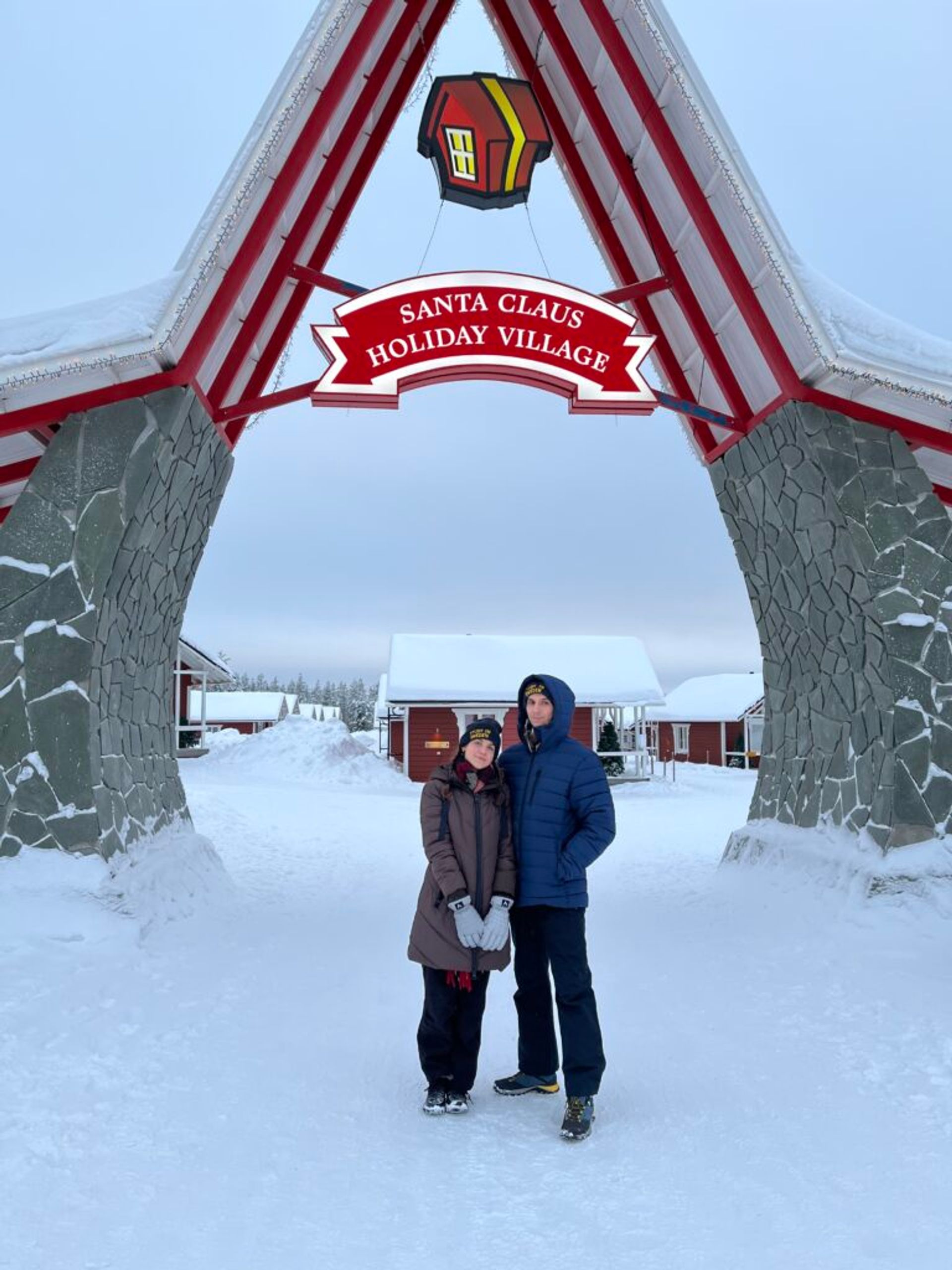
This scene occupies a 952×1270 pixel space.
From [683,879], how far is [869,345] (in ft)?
19.1

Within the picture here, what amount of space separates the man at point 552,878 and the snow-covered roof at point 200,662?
84.9ft

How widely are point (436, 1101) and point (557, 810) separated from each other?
52.0 inches

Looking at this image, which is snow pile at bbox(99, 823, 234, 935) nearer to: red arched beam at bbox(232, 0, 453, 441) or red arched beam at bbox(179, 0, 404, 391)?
red arched beam at bbox(179, 0, 404, 391)

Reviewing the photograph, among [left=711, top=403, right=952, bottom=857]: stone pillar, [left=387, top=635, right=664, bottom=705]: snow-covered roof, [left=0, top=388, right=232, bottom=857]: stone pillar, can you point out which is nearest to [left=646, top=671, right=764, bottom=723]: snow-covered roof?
[left=387, top=635, right=664, bottom=705]: snow-covered roof

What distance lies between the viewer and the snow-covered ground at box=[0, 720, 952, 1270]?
3023 mm

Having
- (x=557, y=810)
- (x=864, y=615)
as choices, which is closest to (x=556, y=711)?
(x=557, y=810)

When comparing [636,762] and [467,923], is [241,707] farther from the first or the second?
[467,923]

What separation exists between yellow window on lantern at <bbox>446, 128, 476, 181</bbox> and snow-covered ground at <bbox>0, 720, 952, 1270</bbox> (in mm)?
→ 6783

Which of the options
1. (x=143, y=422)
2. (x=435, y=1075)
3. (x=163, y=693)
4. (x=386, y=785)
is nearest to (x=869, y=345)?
(x=143, y=422)

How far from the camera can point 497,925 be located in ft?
13.2

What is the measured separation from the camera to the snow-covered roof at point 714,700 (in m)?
39.2

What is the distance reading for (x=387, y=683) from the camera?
28.2 metres

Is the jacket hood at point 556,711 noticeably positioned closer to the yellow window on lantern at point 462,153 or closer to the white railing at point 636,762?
the yellow window on lantern at point 462,153

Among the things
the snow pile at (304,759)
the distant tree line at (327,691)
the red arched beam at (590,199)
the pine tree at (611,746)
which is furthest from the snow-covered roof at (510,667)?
the distant tree line at (327,691)
